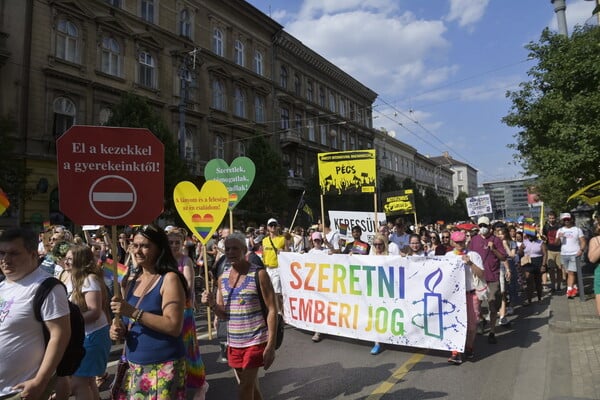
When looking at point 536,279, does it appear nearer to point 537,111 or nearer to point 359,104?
point 537,111

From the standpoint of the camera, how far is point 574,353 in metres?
5.40

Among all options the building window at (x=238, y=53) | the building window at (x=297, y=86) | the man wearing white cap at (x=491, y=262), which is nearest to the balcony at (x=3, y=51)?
the building window at (x=238, y=53)

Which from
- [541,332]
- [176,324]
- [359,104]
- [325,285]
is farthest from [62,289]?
[359,104]

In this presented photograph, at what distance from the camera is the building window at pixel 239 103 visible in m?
31.9

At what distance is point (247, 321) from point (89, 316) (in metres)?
1.28

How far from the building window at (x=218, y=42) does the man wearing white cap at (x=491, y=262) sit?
26245mm

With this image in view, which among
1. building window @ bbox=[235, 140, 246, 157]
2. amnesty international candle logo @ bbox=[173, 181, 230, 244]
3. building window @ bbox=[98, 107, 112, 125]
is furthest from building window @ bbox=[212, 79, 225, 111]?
amnesty international candle logo @ bbox=[173, 181, 230, 244]

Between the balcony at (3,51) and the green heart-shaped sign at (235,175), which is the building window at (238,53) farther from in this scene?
the green heart-shaped sign at (235,175)

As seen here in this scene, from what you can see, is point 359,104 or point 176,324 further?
point 359,104

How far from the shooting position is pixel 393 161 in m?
64.6

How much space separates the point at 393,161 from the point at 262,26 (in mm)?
34960

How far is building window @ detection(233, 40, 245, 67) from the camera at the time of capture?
32.1 metres

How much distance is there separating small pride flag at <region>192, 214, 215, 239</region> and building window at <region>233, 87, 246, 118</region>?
25611 millimetres

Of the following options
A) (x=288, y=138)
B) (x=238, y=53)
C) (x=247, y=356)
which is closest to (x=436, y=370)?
(x=247, y=356)
